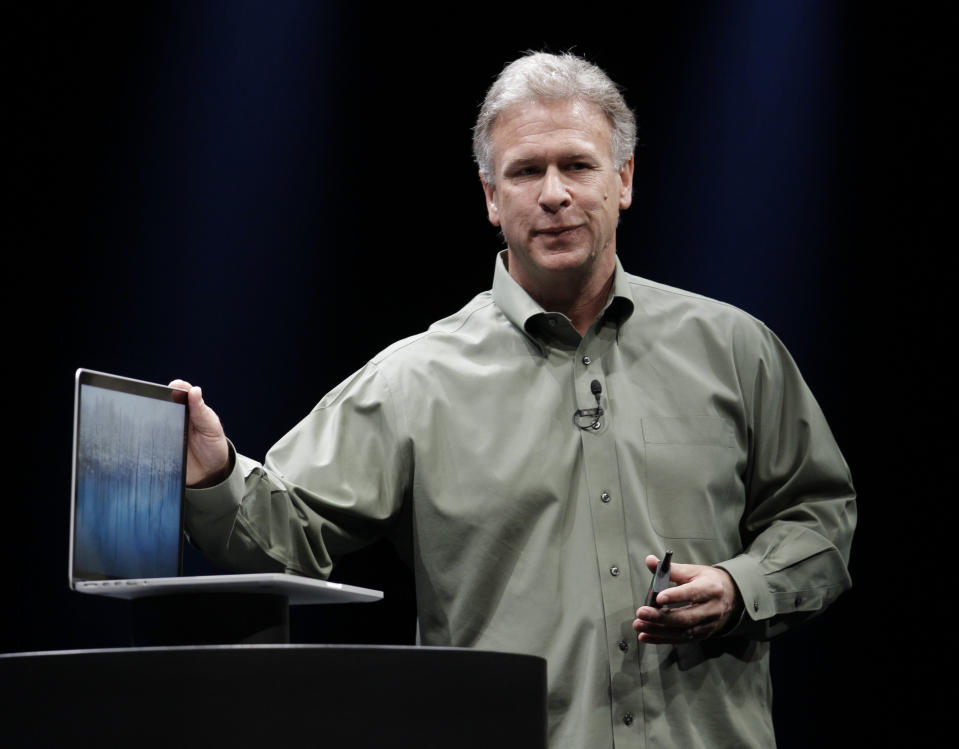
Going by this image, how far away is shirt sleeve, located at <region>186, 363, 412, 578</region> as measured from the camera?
6.07ft

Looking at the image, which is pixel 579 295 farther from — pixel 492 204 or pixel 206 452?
pixel 206 452

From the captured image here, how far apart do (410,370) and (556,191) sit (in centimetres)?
41

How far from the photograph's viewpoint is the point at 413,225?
129 inches

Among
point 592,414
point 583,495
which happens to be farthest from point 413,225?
point 583,495

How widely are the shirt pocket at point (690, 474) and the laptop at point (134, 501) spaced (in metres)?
0.74

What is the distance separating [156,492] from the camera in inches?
60.1

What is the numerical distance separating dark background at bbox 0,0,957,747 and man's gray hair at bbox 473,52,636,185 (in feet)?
2.96

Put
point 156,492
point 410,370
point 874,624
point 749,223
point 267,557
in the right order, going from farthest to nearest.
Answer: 1. point 749,223
2. point 874,624
3. point 410,370
4. point 267,557
5. point 156,492

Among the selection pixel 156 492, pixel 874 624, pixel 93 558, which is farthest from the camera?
pixel 874 624

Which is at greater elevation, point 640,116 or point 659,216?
point 640,116

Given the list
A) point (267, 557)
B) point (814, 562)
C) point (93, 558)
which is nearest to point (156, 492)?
point (93, 558)

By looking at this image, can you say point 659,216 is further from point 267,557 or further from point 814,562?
point 267,557

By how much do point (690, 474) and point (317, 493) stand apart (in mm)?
624

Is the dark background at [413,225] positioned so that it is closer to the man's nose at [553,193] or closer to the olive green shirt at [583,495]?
the olive green shirt at [583,495]
